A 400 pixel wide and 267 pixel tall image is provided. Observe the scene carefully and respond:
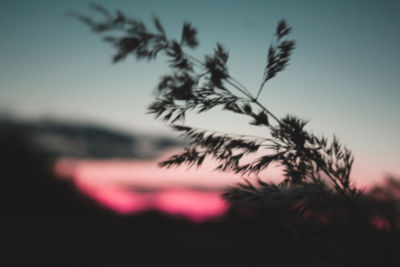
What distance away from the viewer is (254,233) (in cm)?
4850

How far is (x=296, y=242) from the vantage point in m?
1.72

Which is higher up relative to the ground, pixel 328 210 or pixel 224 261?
pixel 328 210

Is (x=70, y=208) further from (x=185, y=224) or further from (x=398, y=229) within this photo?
(x=398, y=229)

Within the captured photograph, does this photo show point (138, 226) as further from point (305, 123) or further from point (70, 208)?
point (305, 123)

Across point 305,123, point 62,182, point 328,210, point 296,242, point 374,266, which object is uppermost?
point 62,182

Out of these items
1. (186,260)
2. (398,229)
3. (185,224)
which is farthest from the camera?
(185,224)

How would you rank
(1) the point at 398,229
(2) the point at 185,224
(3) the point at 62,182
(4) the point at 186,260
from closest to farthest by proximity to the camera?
(1) the point at 398,229
(4) the point at 186,260
(3) the point at 62,182
(2) the point at 185,224

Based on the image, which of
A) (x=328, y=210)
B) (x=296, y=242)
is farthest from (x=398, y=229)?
(x=296, y=242)

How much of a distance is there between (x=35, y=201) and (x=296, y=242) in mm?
50683

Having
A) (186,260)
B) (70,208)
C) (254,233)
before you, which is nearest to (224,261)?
(186,260)

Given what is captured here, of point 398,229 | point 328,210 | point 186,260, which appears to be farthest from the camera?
point 186,260

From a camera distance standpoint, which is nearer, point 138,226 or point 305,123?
point 305,123

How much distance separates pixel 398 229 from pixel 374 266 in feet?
1.15

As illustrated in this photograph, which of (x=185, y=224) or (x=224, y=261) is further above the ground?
(x=185, y=224)
